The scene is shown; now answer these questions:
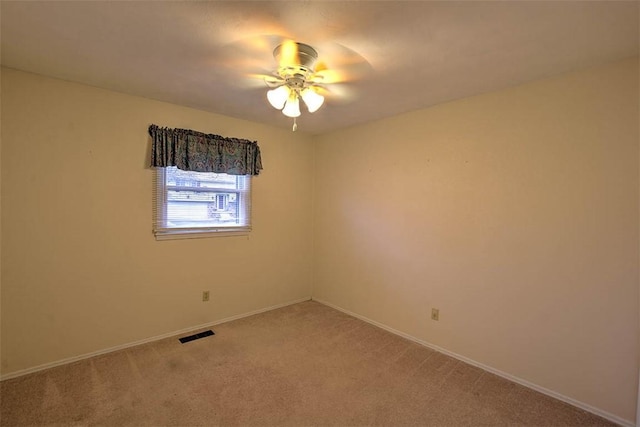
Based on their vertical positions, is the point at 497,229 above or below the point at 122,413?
above

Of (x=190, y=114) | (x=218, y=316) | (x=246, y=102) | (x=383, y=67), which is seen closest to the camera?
(x=383, y=67)

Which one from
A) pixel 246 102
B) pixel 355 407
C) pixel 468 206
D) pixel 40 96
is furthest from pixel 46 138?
pixel 468 206

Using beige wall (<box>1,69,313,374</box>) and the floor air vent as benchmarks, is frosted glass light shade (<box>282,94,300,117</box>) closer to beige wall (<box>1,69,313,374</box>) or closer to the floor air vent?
beige wall (<box>1,69,313,374</box>)

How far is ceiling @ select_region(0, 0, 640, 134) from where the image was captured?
152 cm

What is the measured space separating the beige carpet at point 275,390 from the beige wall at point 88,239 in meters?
0.32

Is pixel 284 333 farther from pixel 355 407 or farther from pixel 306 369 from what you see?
pixel 355 407

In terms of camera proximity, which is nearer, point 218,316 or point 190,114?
point 190,114

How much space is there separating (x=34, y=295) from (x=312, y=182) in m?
3.09

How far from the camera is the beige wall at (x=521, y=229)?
1.99m

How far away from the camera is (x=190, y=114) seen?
10.3ft

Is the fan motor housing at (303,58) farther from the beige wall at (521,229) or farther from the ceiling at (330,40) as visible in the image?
the beige wall at (521,229)

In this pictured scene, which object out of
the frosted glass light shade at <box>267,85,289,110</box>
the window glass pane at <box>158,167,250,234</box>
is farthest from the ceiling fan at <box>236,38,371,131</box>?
the window glass pane at <box>158,167,250,234</box>

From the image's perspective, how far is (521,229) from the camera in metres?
2.39

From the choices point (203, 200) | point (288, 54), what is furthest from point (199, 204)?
point (288, 54)
